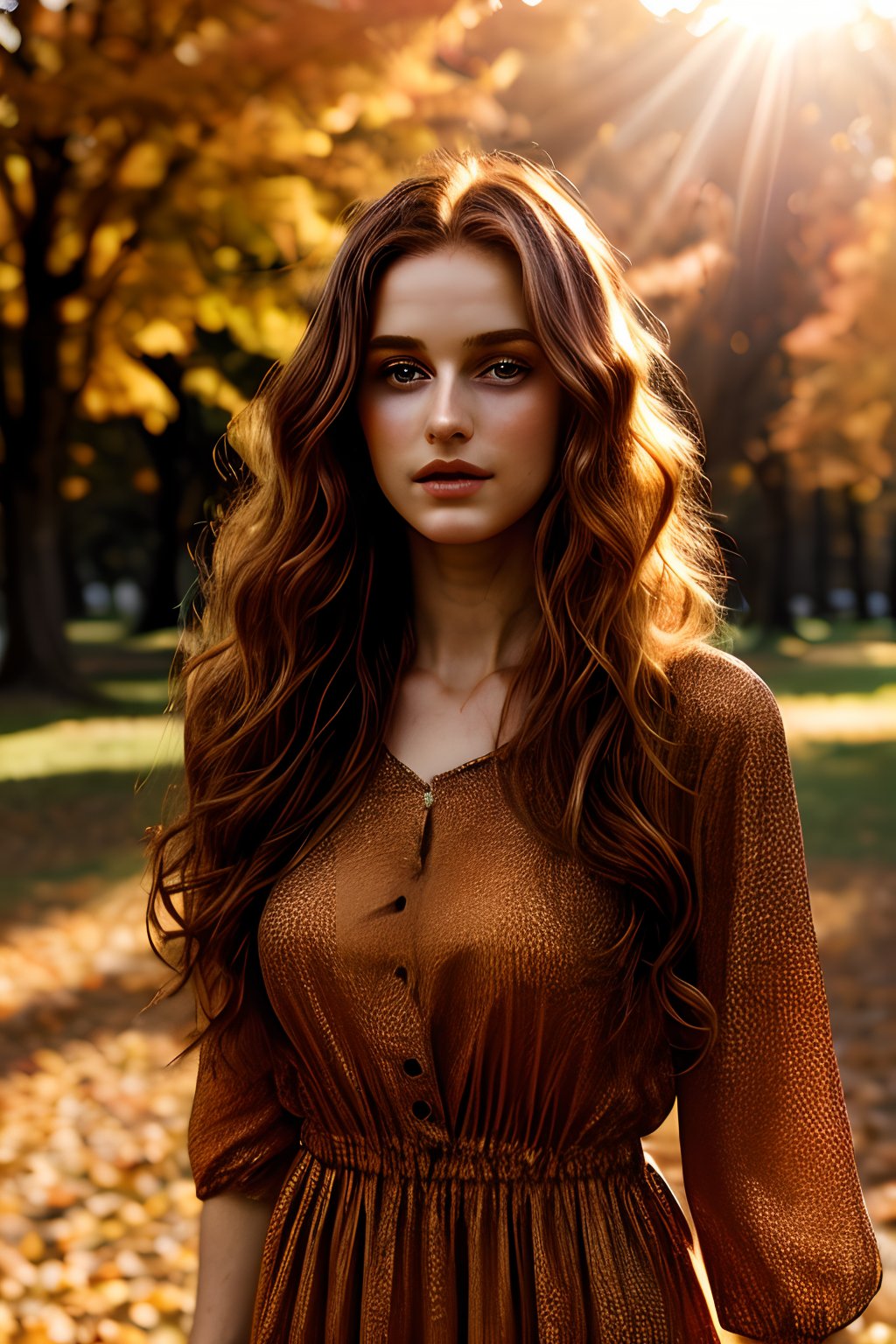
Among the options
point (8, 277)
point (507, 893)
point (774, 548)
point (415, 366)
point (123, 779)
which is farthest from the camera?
point (774, 548)

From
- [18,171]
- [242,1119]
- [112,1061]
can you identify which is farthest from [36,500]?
[242,1119]

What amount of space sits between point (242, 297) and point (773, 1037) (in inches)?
510

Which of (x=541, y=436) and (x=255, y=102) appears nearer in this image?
(x=541, y=436)

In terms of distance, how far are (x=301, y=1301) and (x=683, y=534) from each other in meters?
1.31

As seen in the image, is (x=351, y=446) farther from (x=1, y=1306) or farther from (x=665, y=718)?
(x=1, y=1306)

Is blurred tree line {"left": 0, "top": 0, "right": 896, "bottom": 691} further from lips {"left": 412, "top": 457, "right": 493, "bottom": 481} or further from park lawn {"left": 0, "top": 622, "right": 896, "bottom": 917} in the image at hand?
lips {"left": 412, "top": 457, "right": 493, "bottom": 481}

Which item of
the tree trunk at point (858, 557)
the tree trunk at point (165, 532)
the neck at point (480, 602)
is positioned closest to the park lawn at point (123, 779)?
the neck at point (480, 602)

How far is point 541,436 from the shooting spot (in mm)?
2113

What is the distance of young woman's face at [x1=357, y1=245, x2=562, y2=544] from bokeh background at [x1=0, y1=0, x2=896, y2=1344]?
0.73m

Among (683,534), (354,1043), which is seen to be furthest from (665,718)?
(354,1043)

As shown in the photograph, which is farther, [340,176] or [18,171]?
[18,171]

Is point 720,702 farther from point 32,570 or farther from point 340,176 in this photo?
point 32,570

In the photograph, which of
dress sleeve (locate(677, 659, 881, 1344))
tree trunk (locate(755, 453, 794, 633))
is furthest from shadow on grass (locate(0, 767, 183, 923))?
tree trunk (locate(755, 453, 794, 633))

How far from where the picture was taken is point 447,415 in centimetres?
204
